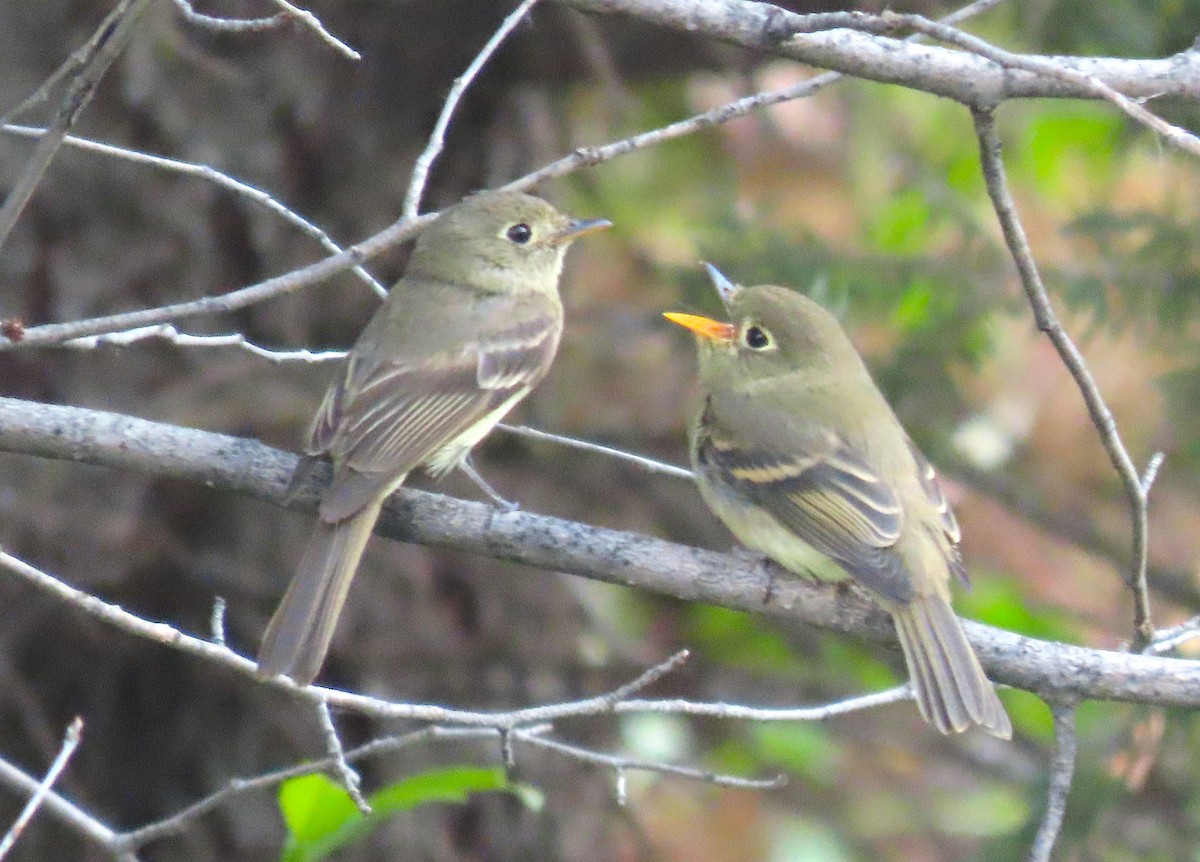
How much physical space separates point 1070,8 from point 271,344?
3.05 metres

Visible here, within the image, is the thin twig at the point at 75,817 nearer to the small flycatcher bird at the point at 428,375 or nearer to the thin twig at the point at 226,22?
the small flycatcher bird at the point at 428,375

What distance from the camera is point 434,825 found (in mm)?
6148

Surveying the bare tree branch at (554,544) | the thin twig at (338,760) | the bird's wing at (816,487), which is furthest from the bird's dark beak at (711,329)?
the thin twig at (338,760)

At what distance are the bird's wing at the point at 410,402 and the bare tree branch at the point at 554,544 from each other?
0.55 feet

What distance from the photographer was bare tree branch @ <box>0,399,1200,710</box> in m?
3.64

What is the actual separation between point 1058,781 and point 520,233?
288 centimetres

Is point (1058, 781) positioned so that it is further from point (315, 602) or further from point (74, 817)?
point (74, 817)

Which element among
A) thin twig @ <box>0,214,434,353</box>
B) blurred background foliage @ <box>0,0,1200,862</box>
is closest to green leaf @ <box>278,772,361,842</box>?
thin twig @ <box>0,214,434,353</box>

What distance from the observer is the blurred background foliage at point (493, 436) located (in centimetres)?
566

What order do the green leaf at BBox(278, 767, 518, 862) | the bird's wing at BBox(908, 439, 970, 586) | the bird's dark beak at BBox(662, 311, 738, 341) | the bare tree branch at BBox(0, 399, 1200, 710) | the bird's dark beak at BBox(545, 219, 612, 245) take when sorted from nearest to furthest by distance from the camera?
1. the bare tree branch at BBox(0, 399, 1200, 710)
2. the green leaf at BBox(278, 767, 518, 862)
3. the bird's wing at BBox(908, 439, 970, 586)
4. the bird's dark beak at BBox(662, 311, 738, 341)
5. the bird's dark beak at BBox(545, 219, 612, 245)

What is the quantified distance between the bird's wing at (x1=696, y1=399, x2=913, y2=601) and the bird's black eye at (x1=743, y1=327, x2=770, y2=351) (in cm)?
25

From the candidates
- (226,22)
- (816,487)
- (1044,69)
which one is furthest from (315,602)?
(1044,69)

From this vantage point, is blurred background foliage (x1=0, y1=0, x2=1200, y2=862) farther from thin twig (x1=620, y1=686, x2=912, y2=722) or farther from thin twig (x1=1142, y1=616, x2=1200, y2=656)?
thin twig (x1=620, y1=686, x2=912, y2=722)

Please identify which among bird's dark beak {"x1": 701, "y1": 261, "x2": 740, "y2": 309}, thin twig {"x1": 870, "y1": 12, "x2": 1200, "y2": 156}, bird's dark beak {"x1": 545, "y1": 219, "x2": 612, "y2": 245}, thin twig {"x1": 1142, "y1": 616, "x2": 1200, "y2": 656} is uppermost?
thin twig {"x1": 870, "y1": 12, "x2": 1200, "y2": 156}
